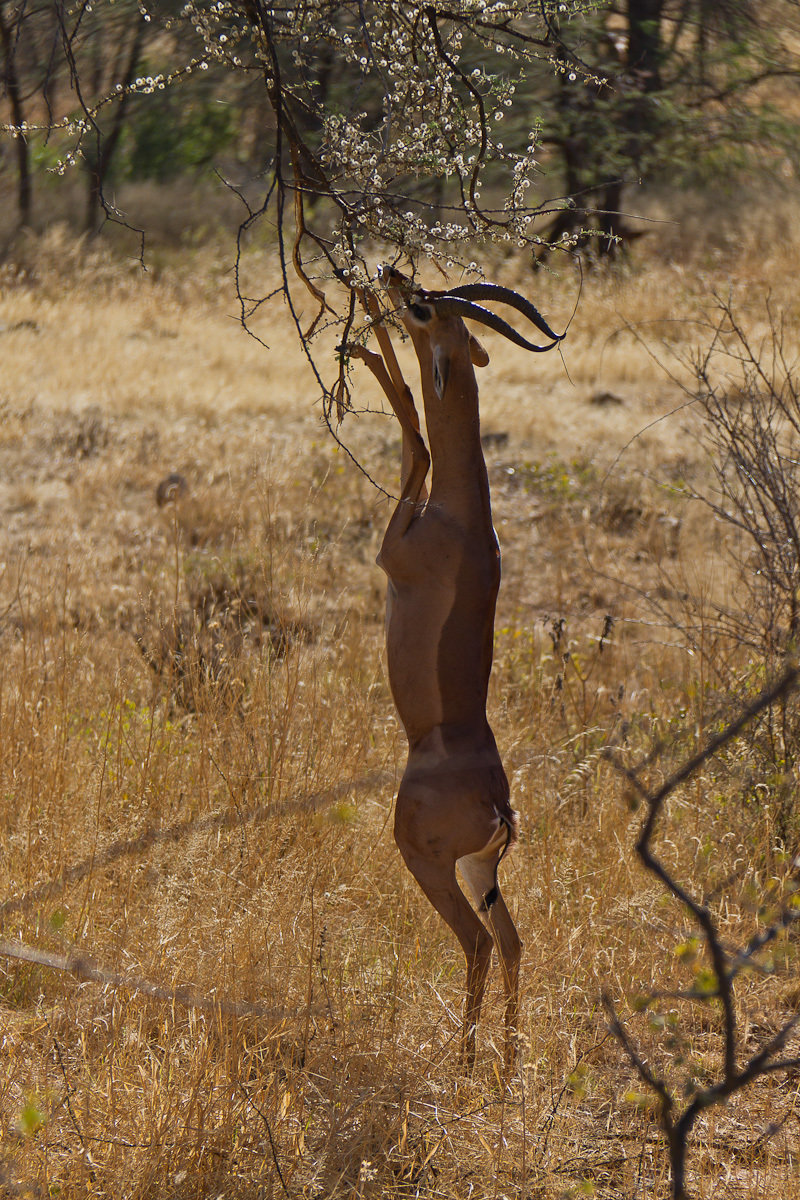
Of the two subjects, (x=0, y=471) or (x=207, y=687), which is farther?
(x=0, y=471)

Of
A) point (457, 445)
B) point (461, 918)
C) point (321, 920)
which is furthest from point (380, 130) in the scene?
point (321, 920)

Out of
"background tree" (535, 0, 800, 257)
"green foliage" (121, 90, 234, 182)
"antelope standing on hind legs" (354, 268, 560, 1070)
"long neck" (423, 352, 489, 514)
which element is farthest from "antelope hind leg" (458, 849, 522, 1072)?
"green foliage" (121, 90, 234, 182)

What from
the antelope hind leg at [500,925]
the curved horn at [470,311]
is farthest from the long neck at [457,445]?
the antelope hind leg at [500,925]

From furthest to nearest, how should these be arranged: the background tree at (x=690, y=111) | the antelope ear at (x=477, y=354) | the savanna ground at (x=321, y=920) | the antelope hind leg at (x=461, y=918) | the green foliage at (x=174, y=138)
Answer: the green foliage at (x=174, y=138), the background tree at (x=690, y=111), the antelope ear at (x=477, y=354), the antelope hind leg at (x=461, y=918), the savanna ground at (x=321, y=920)

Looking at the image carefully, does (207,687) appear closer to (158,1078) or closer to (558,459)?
(158,1078)

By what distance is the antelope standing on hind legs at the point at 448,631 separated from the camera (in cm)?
276

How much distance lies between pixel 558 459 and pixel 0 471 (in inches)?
225

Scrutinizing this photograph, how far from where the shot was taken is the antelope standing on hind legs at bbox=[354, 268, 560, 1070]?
276 cm

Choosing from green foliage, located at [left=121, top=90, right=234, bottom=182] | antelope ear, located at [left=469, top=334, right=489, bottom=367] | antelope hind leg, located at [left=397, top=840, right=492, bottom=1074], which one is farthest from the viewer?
green foliage, located at [left=121, top=90, right=234, bottom=182]

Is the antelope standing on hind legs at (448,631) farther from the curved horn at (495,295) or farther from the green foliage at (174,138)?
the green foliage at (174,138)

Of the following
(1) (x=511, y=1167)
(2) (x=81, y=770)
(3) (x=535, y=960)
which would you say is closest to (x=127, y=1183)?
(1) (x=511, y=1167)

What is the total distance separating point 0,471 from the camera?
10898mm

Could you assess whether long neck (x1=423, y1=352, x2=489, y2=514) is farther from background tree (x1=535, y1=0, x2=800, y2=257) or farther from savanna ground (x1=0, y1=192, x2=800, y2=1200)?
background tree (x1=535, y1=0, x2=800, y2=257)

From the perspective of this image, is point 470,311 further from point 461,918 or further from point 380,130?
point 461,918
